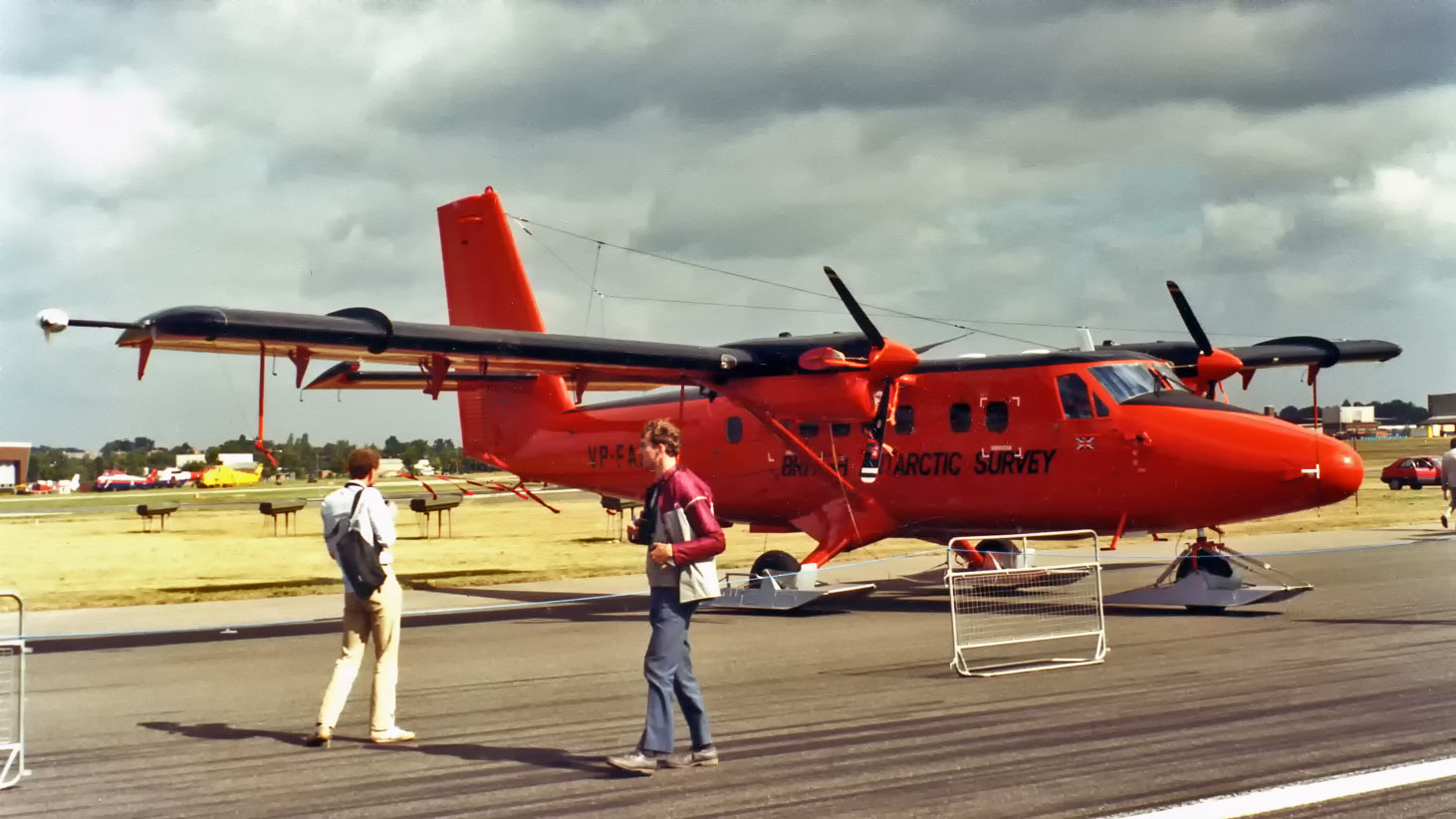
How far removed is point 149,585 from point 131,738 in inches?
637

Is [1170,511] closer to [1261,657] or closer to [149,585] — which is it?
[1261,657]

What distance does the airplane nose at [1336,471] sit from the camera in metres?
13.9

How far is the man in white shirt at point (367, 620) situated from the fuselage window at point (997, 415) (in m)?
9.74

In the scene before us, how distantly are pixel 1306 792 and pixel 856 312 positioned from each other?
1058 cm

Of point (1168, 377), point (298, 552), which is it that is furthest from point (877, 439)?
point (298, 552)

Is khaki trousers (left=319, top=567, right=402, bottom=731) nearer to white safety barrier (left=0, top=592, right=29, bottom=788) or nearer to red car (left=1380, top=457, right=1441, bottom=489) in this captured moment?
white safety barrier (left=0, top=592, right=29, bottom=788)

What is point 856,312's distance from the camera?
16125 mm

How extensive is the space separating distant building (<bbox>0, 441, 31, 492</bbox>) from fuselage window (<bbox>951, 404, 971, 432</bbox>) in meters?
154

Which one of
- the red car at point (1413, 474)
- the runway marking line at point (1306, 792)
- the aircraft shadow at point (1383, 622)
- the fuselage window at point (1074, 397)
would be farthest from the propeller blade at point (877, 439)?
the red car at point (1413, 474)

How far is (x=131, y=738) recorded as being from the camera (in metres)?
8.66

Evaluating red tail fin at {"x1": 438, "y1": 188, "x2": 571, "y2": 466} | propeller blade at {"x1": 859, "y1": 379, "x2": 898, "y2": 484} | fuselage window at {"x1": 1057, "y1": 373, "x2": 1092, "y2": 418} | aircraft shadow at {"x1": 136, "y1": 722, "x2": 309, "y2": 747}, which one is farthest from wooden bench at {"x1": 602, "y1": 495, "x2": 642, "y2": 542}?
aircraft shadow at {"x1": 136, "y1": 722, "x2": 309, "y2": 747}

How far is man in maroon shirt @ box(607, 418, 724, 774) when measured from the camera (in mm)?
7168

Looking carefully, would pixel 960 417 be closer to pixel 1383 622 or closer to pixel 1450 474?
pixel 1383 622

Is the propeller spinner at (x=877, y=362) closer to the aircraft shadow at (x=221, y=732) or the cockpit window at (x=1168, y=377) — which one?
the cockpit window at (x=1168, y=377)
